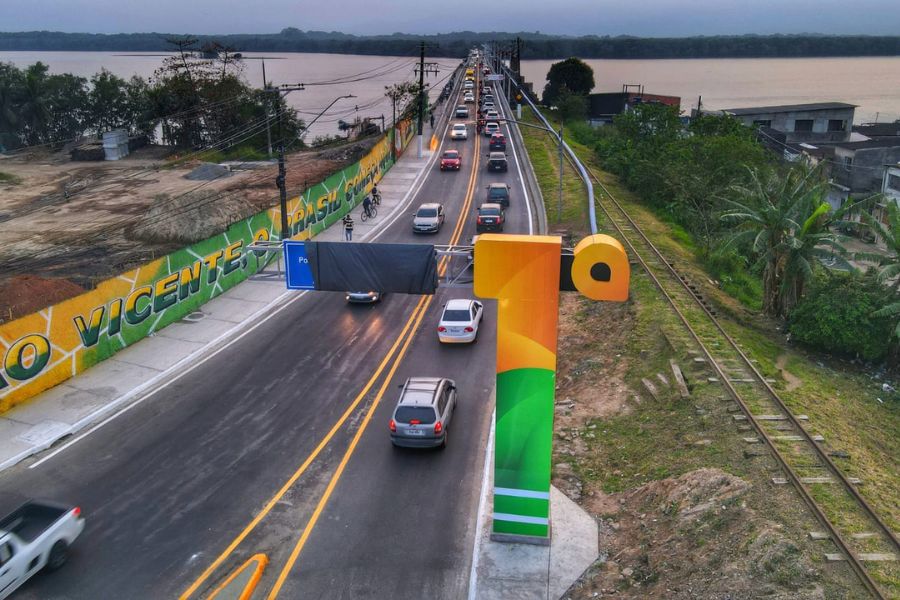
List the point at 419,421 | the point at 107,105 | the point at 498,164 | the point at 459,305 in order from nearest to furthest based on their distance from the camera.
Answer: the point at 419,421
the point at 459,305
the point at 498,164
the point at 107,105

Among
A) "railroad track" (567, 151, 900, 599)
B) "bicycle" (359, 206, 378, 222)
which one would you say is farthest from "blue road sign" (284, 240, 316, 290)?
"bicycle" (359, 206, 378, 222)

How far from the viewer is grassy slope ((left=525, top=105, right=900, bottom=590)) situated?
15047 millimetres

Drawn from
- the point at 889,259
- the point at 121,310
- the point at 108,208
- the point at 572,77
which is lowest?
the point at 108,208

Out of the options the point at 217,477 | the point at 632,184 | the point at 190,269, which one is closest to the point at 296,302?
the point at 190,269

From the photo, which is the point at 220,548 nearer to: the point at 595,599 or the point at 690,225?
the point at 595,599

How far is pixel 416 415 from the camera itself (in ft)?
57.8

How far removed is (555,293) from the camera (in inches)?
532

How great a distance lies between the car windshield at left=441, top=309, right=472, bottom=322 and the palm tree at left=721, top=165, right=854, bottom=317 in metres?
9.59

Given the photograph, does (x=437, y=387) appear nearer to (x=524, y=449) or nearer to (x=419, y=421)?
(x=419, y=421)

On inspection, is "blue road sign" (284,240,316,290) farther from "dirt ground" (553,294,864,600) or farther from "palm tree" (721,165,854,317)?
"palm tree" (721,165,854,317)

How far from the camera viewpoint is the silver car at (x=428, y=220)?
39938mm

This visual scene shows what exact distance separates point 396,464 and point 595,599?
A: 20.8ft

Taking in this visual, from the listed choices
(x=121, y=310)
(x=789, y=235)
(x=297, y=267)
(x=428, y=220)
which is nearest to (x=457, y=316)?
(x=297, y=267)

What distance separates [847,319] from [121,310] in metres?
24.7
